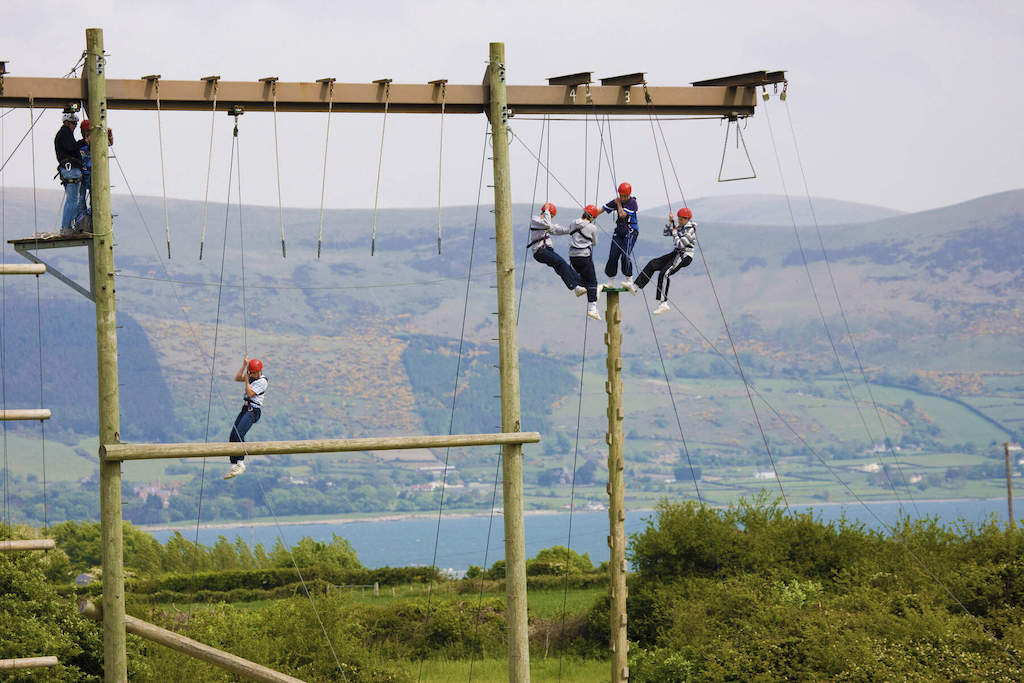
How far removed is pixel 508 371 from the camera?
60.2ft

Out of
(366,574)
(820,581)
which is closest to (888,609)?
(820,581)

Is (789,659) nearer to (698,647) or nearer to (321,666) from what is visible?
(698,647)

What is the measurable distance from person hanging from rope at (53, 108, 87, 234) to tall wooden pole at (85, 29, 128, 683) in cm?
43

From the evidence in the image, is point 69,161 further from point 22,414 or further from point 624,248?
point 624,248

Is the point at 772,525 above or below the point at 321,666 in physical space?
above

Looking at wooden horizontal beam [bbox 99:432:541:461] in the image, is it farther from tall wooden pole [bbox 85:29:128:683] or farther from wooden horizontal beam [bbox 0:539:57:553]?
wooden horizontal beam [bbox 0:539:57:553]

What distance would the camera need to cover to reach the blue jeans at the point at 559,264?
774 inches

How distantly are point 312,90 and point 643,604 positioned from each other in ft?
77.4

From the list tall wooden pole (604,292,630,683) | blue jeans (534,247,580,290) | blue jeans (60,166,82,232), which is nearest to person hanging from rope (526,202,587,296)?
blue jeans (534,247,580,290)

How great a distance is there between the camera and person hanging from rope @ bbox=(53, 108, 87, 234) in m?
17.2

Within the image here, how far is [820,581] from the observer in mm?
35844

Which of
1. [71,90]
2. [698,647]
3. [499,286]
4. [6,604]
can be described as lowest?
[698,647]

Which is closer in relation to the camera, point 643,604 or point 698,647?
point 698,647

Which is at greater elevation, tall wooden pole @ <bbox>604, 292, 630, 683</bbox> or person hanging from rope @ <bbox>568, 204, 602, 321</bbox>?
person hanging from rope @ <bbox>568, 204, 602, 321</bbox>
